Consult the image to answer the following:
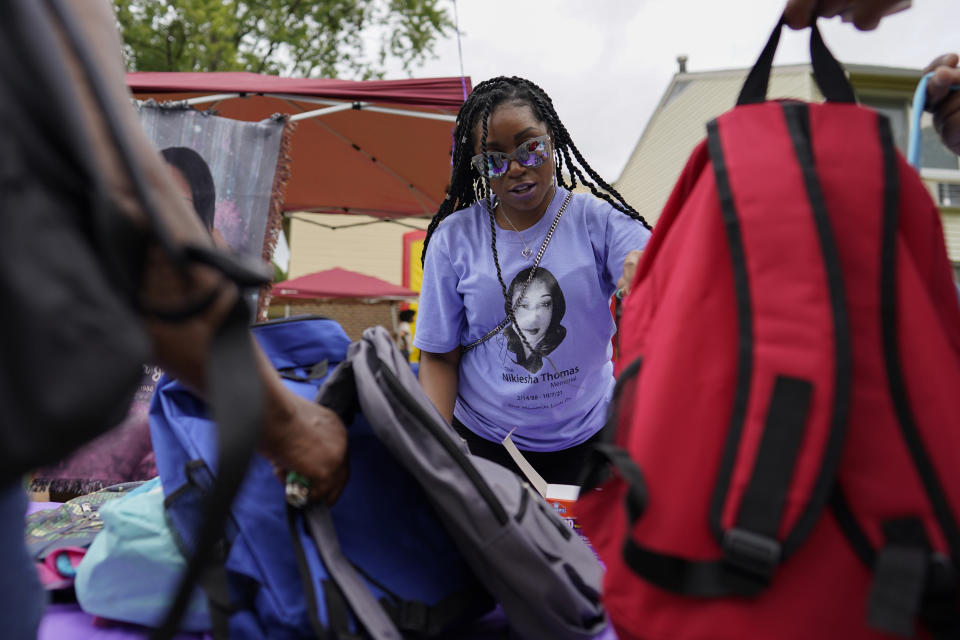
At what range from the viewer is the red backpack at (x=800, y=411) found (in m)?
0.63

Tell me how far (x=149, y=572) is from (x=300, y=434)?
0.45m

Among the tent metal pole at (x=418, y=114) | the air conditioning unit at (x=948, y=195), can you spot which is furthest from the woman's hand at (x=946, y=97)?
the air conditioning unit at (x=948, y=195)

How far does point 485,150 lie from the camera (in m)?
1.82

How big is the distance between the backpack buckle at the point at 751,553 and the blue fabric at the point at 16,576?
2.51 feet

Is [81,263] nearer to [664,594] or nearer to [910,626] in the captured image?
[664,594]

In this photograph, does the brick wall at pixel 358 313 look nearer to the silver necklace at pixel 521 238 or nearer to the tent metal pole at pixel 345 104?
the tent metal pole at pixel 345 104

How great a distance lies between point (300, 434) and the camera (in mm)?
805

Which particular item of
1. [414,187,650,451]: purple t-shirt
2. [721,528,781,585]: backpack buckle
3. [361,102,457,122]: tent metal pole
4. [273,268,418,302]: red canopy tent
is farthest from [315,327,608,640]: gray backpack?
[273,268,418,302]: red canopy tent

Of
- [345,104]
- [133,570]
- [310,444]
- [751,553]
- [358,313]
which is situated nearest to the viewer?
[751,553]

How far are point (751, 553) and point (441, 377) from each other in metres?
1.30

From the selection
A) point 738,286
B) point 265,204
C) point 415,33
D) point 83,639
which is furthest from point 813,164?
point 415,33

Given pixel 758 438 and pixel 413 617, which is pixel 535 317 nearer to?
pixel 413 617

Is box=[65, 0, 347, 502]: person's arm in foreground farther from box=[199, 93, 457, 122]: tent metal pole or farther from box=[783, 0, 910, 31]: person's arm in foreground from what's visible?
box=[199, 93, 457, 122]: tent metal pole

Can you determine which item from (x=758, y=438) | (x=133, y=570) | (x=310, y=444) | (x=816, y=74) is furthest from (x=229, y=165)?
(x=758, y=438)
